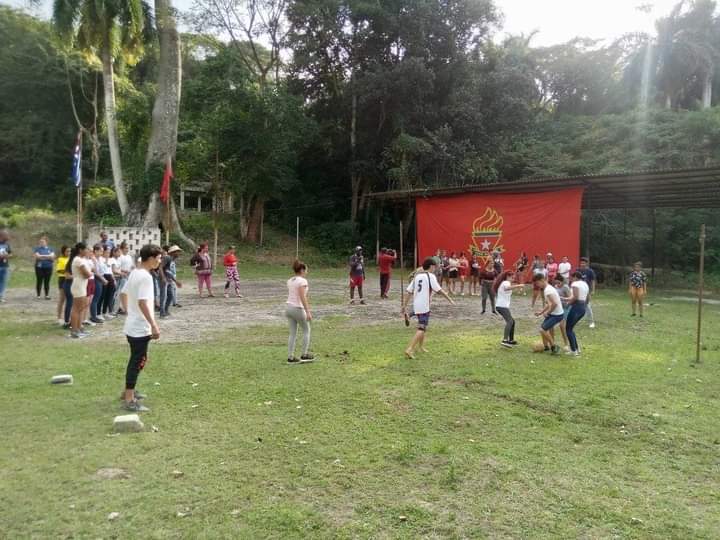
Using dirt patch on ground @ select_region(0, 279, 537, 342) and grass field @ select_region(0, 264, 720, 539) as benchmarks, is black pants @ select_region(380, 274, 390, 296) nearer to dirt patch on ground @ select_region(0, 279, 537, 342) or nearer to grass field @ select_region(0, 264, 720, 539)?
dirt patch on ground @ select_region(0, 279, 537, 342)

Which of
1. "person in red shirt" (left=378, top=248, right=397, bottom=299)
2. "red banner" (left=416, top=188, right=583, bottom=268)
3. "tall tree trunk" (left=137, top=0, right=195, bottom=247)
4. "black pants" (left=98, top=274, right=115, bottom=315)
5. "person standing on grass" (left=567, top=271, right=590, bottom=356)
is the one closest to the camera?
"person standing on grass" (left=567, top=271, right=590, bottom=356)

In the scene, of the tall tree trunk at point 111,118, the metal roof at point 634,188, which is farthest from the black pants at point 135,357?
the tall tree trunk at point 111,118

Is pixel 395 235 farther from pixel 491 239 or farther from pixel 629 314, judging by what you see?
pixel 629 314

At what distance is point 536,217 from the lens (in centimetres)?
2123

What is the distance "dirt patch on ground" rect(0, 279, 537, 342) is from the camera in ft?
36.3

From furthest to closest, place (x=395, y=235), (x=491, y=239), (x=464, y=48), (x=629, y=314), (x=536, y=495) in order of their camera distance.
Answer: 1. (x=395, y=235)
2. (x=464, y=48)
3. (x=491, y=239)
4. (x=629, y=314)
5. (x=536, y=495)

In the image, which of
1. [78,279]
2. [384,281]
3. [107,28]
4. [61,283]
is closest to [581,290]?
[384,281]

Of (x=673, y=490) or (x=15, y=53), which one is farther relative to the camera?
(x=15, y=53)

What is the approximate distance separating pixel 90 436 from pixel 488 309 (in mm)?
11499

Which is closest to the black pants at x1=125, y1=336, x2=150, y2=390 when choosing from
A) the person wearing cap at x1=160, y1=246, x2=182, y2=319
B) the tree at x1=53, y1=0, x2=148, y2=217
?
the person wearing cap at x1=160, y1=246, x2=182, y2=319

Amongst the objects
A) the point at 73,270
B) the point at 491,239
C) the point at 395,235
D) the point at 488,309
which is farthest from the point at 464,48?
the point at 73,270

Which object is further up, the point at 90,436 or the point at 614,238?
the point at 614,238

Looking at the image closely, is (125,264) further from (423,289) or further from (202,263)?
(423,289)

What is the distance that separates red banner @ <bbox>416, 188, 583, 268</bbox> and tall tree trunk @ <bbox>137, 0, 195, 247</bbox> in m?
12.2
